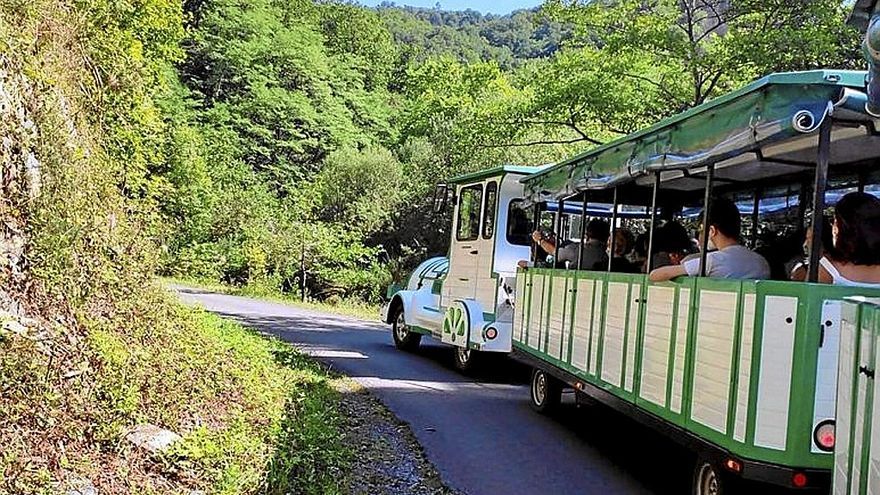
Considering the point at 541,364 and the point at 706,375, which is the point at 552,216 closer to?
the point at 541,364

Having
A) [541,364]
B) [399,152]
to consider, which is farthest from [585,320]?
[399,152]

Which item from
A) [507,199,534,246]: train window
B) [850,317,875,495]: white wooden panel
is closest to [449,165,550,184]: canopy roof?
[507,199,534,246]: train window

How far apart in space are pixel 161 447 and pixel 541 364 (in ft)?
13.9

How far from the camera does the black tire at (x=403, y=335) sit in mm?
14977

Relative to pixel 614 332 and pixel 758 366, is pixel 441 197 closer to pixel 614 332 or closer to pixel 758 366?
pixel 614 332

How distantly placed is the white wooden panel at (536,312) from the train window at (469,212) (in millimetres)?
2839

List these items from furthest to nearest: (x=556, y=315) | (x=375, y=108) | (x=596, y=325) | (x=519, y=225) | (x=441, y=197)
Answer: (x=375, y=108) → (x=441, y=197) → (x=519, y=225) → (x=556, y=315) → (x=596, y=325)

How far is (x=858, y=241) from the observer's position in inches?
185

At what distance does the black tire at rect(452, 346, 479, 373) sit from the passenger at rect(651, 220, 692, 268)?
501cm

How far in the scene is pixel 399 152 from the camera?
125 feet

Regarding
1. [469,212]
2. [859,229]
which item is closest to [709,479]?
[859,229]

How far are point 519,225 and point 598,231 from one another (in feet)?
9.03

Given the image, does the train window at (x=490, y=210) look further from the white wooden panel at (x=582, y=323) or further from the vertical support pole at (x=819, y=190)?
the vertical support pole at (x=819, y=190)

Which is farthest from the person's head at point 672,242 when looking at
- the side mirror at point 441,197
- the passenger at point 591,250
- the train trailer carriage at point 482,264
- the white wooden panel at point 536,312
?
the side mirror at point 441,197
